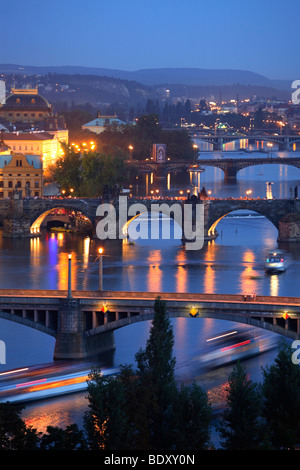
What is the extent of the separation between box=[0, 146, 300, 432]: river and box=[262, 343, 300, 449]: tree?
101 inches

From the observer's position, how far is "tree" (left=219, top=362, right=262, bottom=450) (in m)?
18.7

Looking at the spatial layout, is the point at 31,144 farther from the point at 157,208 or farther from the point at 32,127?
the point at 157,208

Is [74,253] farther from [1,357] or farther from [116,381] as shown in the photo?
[116,381]

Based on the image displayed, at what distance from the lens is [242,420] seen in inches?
746

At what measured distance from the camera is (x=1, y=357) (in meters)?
25.6

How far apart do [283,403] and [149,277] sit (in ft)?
52.5

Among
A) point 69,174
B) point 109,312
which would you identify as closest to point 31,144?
point 69,174

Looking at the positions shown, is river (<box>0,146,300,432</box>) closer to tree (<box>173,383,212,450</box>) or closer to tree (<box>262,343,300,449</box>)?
tree (<box>262,343,300,449</box>)

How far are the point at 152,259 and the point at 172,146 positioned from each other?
1610 inches

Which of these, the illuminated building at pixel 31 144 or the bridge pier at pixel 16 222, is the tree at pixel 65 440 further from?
A: the illuminated building at pixel 31 144

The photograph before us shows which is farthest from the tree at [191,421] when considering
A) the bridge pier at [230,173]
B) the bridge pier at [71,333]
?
the bridge pier at [230,173]

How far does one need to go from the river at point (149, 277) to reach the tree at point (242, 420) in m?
2.99
